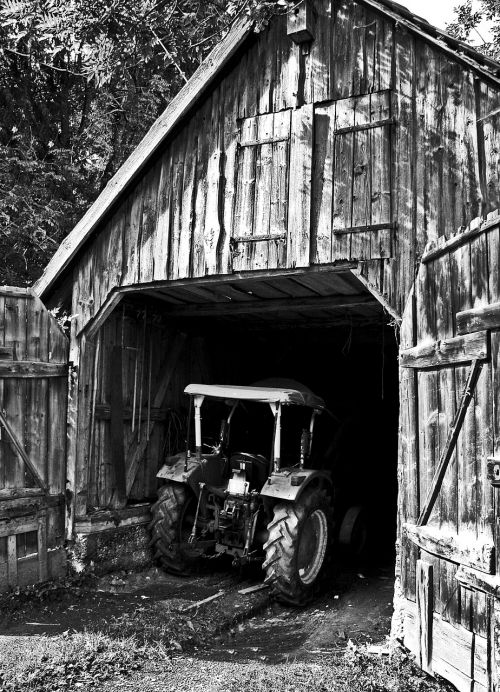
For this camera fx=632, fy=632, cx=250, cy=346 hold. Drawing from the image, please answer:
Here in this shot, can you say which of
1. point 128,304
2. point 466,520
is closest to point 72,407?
point 128,304

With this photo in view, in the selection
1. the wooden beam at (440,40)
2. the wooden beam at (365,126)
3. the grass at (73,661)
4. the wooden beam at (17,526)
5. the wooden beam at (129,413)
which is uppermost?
the wooden beam at (440,40)

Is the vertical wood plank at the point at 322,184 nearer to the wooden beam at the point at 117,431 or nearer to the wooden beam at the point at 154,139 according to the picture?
the wooden beam at the point at 154,139

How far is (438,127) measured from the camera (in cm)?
636

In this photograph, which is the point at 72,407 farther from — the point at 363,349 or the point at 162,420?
the point at 363,349

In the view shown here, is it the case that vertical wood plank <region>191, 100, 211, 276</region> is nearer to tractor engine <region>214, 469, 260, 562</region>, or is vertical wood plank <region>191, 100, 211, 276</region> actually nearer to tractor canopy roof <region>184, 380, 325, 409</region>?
tractor canopy roof <region>184, 380, 325, 409</region>

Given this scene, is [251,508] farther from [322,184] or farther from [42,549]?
[322,184]

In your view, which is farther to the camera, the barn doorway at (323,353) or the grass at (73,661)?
the barn doorway at (323,353)

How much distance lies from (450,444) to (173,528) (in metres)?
4.52

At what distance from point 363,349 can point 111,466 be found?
568 centimetres

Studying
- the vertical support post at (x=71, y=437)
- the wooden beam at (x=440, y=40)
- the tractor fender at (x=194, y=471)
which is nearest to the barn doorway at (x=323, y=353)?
the vertical support post at (x=71, y=437)

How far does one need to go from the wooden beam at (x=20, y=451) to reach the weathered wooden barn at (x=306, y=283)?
0.08 ft

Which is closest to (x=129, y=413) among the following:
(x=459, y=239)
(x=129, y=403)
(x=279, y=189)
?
(x=129, y=403)

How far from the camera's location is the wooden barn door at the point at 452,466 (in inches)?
176

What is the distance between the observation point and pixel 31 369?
25.7ft
